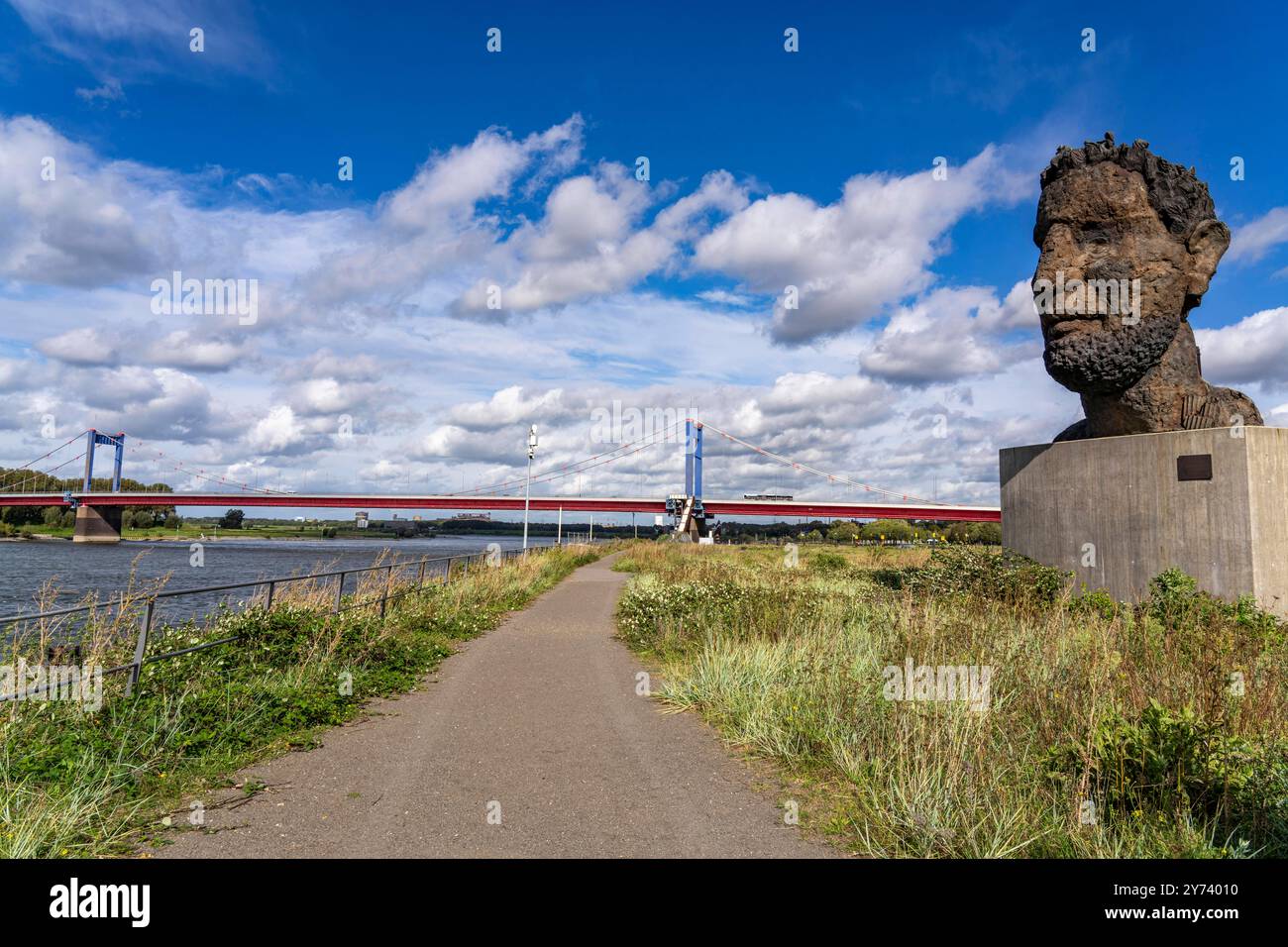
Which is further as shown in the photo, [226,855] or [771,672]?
[771,672]

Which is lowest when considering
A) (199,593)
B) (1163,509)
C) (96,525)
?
(199,593)

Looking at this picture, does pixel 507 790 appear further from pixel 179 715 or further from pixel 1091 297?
pixel 1091 297

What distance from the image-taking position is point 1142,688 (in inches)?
213

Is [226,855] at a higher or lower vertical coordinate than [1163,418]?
lower

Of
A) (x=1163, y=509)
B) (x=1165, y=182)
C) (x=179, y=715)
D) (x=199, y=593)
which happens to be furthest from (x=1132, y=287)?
(x=199, y=593)

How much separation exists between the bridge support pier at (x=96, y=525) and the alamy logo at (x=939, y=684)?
87839 millimetres

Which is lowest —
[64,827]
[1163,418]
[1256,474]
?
[64,827]

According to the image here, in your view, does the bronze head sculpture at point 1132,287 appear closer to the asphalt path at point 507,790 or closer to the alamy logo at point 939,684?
the alamy logo at point 939,684

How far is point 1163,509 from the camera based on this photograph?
11.8m
